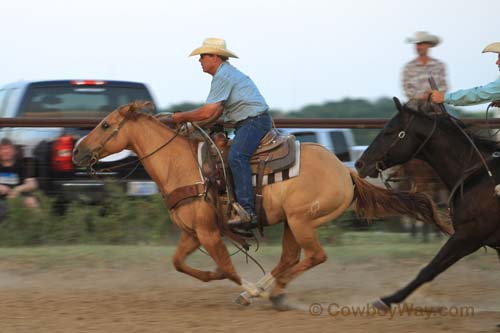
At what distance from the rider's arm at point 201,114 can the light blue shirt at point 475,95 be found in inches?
76.1

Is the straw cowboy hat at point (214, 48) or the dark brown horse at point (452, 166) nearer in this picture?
the dark brown horse at point (452, 166)

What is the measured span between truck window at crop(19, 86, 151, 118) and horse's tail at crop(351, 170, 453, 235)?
15.6 ft

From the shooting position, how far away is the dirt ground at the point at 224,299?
7246mm

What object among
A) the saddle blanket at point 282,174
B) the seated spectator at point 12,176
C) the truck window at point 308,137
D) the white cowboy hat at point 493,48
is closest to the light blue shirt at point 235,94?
the saddle blanket at point 282,174

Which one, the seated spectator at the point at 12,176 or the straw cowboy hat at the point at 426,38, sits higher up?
the straw cowboy hat at the point at 426,38

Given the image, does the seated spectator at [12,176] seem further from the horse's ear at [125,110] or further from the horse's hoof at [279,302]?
the horse's hoof at [279,302]

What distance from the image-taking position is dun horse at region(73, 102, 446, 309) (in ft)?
26.2

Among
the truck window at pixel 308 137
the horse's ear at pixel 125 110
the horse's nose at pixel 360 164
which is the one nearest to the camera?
the horse's nose at pixel 360 164

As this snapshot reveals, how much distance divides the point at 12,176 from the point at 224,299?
135 inches

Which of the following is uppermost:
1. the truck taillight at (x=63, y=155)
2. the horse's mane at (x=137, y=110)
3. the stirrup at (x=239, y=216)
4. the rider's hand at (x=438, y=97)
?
the rider's hand at (x=438, y=97)

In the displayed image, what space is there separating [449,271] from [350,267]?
1.04 m

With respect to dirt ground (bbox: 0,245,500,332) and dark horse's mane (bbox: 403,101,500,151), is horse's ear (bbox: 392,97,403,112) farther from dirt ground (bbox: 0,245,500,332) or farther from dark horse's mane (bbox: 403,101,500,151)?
dirt ground (bbox: 0,245,500,332)

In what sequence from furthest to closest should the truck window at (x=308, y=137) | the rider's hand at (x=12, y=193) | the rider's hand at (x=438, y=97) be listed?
1. the truck window at (x=308, y=137)
2. the rider's hand at (x=12, y=193)
3. the rider's hand at (x=438, y=97)

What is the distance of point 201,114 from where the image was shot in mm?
7988
